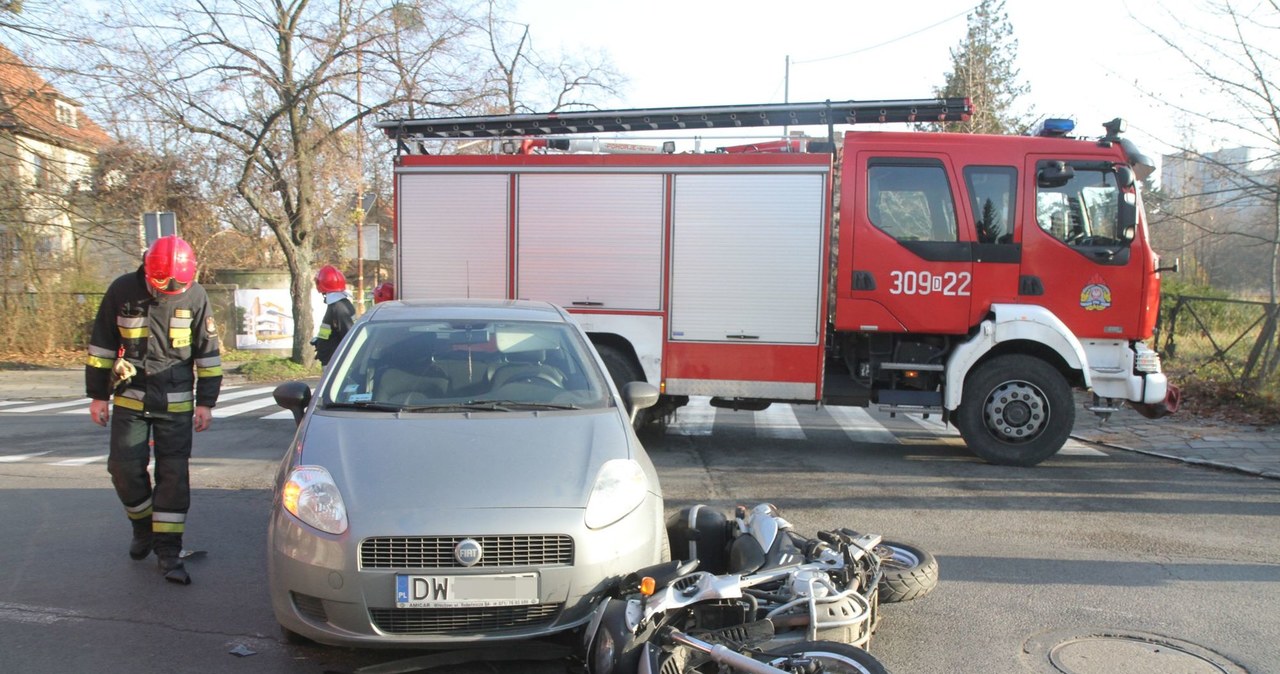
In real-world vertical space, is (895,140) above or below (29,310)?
above

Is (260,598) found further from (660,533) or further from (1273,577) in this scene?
(1273,577)

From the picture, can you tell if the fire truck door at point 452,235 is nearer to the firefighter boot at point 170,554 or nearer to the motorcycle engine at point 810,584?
the firefighter boot at point 170,554

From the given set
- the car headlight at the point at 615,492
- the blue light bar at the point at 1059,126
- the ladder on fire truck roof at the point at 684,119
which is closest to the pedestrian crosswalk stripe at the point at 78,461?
the ladder on fire truck roof at the point at 684,119

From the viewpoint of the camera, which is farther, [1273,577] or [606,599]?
[1273,577]

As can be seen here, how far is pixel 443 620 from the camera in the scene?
138 inches

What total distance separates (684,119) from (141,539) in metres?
6.29

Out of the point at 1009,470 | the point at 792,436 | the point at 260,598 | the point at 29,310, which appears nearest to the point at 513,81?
the point at 29,310

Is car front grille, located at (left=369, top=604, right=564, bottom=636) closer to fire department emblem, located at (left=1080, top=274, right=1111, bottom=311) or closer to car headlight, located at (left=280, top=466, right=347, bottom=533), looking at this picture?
car headlight, located at (left=280, top=466, right=347, bottom=533)

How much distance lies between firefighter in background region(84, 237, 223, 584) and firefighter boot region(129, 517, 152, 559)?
72 mm

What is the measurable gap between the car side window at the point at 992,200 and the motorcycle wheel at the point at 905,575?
459 centimetres

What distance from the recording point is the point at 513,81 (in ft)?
75.4

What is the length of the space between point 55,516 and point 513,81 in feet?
60.3

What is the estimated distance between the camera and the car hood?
3.64 metres

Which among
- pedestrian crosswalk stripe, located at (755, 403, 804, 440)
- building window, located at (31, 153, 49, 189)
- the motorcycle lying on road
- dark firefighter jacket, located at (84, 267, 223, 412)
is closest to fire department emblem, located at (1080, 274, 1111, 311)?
pedestrian crosswalk stripe, located at (755, 403, 804, 440)
